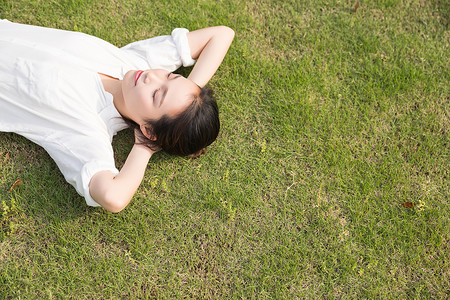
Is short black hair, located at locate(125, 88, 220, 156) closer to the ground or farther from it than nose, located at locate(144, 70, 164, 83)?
closer to the ground

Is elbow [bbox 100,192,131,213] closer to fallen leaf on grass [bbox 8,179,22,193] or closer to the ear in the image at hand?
the ear

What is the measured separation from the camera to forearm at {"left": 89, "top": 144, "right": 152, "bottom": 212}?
2945mm

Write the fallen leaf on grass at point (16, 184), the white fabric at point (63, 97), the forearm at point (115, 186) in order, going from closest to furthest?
1. the forearm at point (115, 186)
2. the white fabric at point (63, 97)
3. the fallen leaf on grass at point (16, 184)

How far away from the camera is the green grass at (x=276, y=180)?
10.6 feet

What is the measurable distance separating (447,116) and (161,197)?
9.24 ft

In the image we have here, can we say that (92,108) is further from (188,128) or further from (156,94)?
(188,128)

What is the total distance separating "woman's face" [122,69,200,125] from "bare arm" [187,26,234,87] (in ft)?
1.61

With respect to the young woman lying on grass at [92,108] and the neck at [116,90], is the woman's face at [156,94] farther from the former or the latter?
the neck at [116,90]

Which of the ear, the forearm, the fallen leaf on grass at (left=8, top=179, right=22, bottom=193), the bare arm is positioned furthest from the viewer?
the bare arm

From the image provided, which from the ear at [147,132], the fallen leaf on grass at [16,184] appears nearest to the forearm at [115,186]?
the ear at [147,132]

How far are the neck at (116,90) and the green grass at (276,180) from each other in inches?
19.0

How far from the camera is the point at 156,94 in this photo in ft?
10.1

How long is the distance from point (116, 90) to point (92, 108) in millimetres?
238

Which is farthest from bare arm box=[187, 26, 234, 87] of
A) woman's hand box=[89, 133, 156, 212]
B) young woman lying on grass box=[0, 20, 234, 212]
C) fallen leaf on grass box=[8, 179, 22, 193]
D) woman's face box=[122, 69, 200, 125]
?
fallen leaf on grass box=[8, 179, 22, 193]
